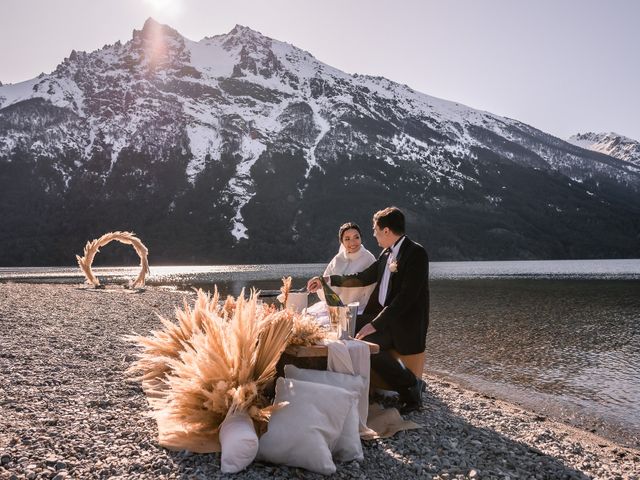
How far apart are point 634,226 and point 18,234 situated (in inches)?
8970

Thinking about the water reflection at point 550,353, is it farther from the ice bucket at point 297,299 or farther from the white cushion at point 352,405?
the white cushion at point 352,405

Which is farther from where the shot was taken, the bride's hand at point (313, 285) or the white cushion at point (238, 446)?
the bride's hand at point (313, 285)

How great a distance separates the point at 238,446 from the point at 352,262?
5336 mm

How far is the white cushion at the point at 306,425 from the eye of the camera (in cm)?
458

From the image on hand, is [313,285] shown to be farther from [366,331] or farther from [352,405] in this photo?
[352,405]

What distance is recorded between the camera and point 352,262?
933cm

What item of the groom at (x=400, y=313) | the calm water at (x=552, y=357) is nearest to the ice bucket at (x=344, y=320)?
the groom at (x=400, y=313)

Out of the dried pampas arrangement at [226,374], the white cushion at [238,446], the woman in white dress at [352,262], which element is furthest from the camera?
the woman in white dress at [352,262]

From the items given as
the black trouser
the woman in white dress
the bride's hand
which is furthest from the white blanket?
the woman in white dress

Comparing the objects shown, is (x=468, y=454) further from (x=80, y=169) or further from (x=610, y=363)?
(x=80, y=169)

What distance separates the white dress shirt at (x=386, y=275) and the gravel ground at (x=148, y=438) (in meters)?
1.83

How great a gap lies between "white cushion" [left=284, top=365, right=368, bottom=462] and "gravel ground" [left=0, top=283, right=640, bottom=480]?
14cm

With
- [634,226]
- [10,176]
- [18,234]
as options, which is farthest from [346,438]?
[634,226]

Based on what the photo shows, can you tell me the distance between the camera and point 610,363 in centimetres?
1475
